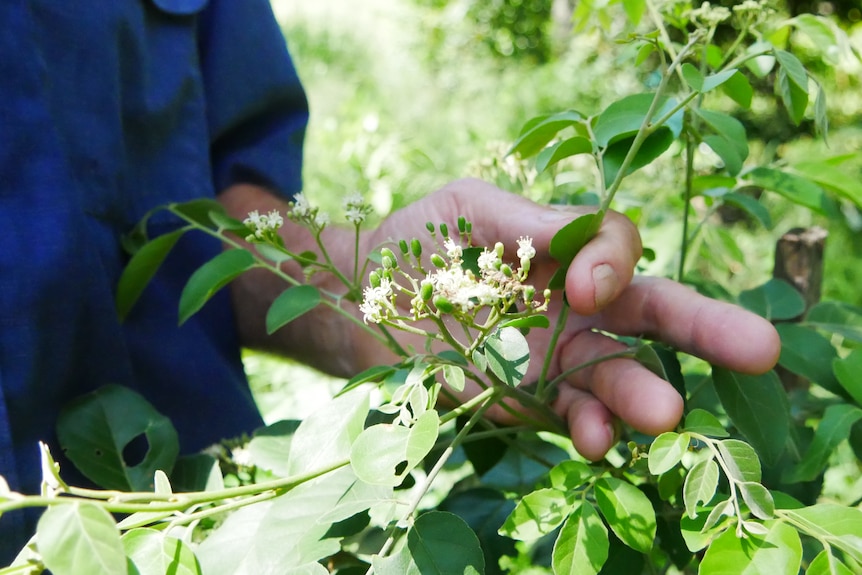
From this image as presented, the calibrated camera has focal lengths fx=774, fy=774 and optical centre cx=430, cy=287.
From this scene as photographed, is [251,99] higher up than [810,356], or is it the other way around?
[251,99]

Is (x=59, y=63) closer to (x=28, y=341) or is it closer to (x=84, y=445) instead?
(x=28, y=341)

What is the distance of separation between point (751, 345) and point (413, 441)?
0.30 meters

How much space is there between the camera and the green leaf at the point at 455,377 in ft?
1.58

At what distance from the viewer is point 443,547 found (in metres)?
0.47

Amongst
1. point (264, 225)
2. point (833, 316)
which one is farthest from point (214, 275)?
point (833, 316)

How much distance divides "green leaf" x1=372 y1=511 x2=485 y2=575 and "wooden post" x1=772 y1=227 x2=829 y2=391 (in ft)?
2.08

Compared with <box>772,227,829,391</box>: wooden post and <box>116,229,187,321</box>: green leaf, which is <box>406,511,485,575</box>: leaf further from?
<box>772,227,829,391</box>: wooden post

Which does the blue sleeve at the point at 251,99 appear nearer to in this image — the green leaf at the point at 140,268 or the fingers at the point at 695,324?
the green leaf at the point at 140,268

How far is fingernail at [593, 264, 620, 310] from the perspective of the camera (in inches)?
22.0

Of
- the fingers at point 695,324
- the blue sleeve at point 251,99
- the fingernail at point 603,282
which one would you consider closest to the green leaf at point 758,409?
the fingers at point 695,324

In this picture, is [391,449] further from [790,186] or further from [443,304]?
[790,186]

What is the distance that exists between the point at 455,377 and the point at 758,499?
7.5 inches

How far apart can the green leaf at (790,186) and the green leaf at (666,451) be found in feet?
1.33

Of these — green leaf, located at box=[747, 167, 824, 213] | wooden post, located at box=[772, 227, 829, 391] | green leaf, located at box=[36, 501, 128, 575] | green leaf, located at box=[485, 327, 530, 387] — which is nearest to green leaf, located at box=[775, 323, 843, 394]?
green leaf, located at box=[747, 167, 824, 213]
